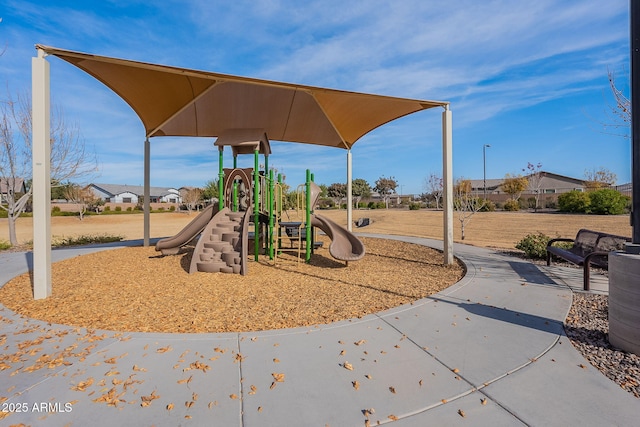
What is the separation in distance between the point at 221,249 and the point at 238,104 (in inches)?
184

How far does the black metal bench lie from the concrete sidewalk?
1.90m

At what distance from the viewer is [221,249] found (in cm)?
717

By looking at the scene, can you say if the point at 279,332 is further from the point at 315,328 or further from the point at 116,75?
the point at 116,75

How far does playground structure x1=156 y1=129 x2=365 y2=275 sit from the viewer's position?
23.1 feet

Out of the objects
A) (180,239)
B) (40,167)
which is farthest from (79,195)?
(40,167)

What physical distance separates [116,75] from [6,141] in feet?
29.8

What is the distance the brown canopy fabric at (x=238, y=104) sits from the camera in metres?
6.94

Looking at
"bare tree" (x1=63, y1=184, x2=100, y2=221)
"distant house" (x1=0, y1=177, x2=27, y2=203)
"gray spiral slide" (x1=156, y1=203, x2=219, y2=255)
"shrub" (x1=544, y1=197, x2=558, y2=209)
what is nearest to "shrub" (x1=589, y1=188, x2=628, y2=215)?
"shrub" (x1=544, y1=197, x2=558, y2=209)

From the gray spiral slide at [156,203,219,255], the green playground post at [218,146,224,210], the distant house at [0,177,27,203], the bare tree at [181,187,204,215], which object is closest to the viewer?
the gray spiral slide at [156,203,219,255]

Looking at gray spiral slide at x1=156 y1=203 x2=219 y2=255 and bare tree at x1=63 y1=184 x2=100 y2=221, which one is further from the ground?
bare tree at x1=63 y1=184 x2=100 y2=221

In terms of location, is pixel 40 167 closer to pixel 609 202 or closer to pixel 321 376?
pixel 321 376

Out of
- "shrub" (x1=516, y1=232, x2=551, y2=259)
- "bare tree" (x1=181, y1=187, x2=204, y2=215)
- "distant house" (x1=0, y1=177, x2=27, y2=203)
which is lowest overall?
"shrub" (x1=516, y1=232, x2=551, y2=259)

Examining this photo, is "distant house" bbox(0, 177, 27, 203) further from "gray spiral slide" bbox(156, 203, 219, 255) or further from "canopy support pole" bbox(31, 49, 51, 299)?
"canopy support pole" bbox(31, 49, 51, 299)

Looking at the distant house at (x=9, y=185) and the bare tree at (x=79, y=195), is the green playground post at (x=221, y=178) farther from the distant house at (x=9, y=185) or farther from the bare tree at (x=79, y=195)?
the bare tree at (x=79, y=195)
